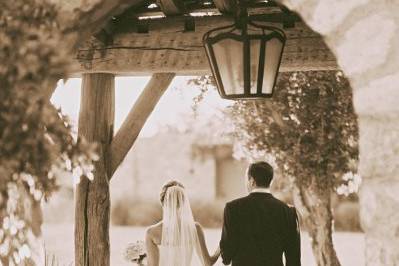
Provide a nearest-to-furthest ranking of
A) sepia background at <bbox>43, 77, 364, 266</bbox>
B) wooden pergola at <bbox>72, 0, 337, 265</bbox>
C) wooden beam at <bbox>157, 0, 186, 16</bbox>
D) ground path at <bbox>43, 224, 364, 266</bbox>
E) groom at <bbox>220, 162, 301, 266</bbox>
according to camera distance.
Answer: groom at <bbox>220, 162, 301, 266</bbox>
wooden beam at <bbox>157, 0, 186, 16</bbox>
wooden pergola at <bbox>72, 0, 337, 265</bbox>
ground path at <bbox>43, 224, 364, 266</bbox>
sepia background at <bbox>43, 77, 364, 266</bbox>

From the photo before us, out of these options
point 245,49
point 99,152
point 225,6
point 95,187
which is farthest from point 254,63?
point 95,187

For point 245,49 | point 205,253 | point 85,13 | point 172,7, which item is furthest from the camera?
point 205,253

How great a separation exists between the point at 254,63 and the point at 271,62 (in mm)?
109

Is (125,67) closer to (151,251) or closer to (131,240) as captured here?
(151,251)

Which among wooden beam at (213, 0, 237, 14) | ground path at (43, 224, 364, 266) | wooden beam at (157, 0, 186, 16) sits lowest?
ground path at (43, 224, 364, 266)

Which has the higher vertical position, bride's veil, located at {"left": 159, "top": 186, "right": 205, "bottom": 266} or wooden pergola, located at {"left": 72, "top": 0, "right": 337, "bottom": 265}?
wooden pergola, located at {"left": 72, "top": 0, "right": 337, "bottom": 265}

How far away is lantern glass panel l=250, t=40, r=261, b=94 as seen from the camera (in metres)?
3.51

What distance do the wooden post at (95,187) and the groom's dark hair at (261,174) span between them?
57.3 inches

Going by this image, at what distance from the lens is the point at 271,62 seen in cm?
359

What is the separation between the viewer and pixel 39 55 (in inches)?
91.1

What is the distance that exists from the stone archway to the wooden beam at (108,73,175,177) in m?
2.81

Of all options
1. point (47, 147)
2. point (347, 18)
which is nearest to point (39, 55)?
point (47, 147)

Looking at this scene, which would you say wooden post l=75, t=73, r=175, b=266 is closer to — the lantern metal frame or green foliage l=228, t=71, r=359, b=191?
the lantern metal frame

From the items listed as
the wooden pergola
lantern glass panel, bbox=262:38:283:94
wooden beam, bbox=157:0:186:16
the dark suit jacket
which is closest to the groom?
the dark suit jacket
